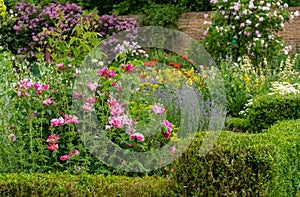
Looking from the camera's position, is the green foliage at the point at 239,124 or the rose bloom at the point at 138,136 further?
the green foliage at the point at 239,124

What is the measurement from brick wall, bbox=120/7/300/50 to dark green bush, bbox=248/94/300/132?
24.5ft

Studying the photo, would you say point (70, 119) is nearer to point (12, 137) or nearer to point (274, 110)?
point (12, 137)

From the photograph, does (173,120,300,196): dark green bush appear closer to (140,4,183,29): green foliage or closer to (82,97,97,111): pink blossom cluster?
(82,97,97,111): pink blossom cluster

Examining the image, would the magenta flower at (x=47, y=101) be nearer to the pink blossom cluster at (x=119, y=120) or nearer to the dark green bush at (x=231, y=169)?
the pink blossom cluster at (x=119, y=120)

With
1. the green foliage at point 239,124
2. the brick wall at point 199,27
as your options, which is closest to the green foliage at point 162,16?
the brick wall at point 199,27

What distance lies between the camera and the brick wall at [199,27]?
13.1 meters

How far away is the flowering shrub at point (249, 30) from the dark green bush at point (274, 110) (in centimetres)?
403

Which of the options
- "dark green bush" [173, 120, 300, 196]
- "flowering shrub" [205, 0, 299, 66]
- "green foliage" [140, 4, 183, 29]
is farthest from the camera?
"green foliage" [140, 4, 183, 29]

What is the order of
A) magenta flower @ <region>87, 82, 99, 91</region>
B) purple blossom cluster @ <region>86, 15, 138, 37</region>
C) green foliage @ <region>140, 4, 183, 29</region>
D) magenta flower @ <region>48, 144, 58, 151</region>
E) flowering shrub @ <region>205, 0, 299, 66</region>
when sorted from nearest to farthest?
magenta flower @ <region>48, 144, 58, 151</region>, magenta flower @ <region>87, 82, 99, 91</region>, flowering shrub @ <region>205, 0, 299, 66</region>, purple blossom cluster @ <region>86, 15, 138, 37</region>, green foliage @ <region>140, 4, 183, 29</region>

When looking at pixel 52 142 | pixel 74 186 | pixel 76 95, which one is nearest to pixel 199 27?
pixel 76 95

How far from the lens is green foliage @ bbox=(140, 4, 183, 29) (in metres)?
13.7

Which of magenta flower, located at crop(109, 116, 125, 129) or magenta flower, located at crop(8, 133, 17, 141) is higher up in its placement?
magenta flower, located at crop(109, 116, 125, 129)

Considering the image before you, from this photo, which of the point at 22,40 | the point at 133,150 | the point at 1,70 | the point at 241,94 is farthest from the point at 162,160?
the point at 22,40

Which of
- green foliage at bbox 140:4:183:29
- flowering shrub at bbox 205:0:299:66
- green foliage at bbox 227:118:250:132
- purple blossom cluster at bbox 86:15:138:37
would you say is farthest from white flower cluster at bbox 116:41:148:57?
green foliage at bbox 140:4:183:29
